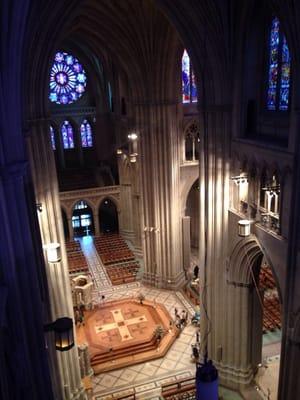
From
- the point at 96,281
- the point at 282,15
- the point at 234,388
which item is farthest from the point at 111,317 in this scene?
the point at 282,15

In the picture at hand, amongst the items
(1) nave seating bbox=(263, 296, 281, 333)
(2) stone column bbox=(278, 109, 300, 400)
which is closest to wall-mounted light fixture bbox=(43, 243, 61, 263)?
(2) stone column bbox=(278, 109, 300, 400)

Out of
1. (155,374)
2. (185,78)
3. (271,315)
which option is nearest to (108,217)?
(185,78)

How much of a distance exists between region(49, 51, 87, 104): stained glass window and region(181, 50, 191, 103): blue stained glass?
13.0m

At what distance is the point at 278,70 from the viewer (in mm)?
10469

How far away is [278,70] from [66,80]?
21783 mm

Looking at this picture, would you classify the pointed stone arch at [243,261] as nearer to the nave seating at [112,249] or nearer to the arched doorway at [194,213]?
the arched doorway at [194,213]

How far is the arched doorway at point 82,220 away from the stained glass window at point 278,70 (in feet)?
68.1

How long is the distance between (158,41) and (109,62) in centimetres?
896

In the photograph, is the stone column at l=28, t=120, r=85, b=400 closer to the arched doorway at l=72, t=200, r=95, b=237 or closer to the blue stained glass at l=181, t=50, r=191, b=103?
the blue stained glass at l=181, t=50, r=191, b=103

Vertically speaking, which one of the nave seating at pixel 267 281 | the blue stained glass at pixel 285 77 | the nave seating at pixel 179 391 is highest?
the blue stained glass at pixel 285 77

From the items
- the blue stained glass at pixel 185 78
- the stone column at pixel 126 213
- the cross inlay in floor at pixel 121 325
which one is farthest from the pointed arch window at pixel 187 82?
the cross inlay in floor at pixel 121 325

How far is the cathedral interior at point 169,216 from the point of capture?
6.43 m

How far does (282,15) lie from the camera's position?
8828 millimetres

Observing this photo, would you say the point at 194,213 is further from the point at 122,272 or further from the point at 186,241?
the point at 122,272
